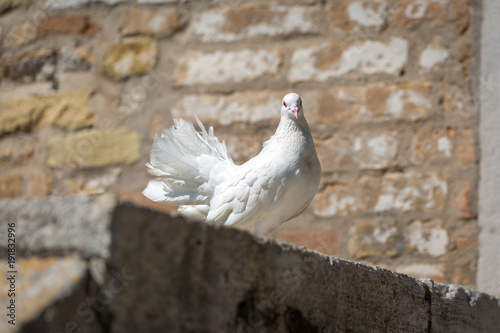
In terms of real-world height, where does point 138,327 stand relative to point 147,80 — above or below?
below

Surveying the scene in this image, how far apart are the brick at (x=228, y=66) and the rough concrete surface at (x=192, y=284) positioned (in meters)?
1.51

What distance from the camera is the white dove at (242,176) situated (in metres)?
1.84

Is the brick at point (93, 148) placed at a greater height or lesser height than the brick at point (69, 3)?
lesser

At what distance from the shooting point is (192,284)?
1.02 metres

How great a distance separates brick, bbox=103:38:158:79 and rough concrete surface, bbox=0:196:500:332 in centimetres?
181

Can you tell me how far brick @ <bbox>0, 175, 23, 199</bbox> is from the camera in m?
3.07

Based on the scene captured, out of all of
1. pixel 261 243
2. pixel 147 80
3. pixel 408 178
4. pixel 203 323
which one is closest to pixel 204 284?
pixel 203 323

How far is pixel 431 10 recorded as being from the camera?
2770 mm

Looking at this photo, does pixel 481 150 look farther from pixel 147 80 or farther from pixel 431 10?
pixel 147 80

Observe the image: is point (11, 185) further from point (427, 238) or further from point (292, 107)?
point (427, 238)

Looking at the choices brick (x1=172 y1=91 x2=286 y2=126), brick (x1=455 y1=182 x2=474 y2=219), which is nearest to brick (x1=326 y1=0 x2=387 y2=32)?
brick (x1=172 y1=91 x2=286 y2=126)

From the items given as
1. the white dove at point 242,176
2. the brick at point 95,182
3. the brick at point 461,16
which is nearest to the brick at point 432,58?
the brick at point 461,16

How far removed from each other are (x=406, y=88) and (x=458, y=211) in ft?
1.77

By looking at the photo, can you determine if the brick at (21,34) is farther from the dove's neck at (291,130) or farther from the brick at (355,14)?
the dove's neck at (291,130)
